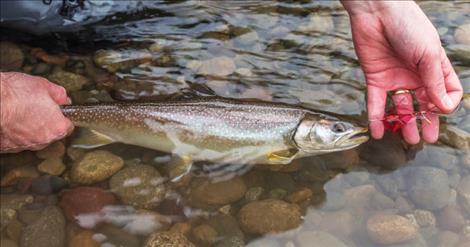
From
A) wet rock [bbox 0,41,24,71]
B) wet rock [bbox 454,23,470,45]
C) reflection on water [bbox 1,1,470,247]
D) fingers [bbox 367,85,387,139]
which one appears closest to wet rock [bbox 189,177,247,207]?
reflection on water [bbox 1,1,470,247]

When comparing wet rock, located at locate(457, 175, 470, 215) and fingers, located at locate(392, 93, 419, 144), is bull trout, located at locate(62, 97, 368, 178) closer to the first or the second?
fingers, located at locate(392, 93, 419, 144)

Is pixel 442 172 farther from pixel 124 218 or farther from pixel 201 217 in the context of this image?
pixel 124 218

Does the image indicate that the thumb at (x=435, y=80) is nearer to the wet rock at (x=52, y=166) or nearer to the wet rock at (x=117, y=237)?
the wet rock at (x=117, y=237)

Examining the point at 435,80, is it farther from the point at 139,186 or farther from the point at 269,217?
the point at 139,186

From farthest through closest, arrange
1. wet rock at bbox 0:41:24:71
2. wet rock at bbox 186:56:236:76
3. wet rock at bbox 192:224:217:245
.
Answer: wet rock at bbox 0:41:24:71 < wet rock at bbox 186:56:236:76 < wet rock at bbox 192:224:217:245

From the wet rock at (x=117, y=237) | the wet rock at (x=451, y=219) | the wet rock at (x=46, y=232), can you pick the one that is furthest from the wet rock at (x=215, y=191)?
the wet rock at (x=451, y=219)

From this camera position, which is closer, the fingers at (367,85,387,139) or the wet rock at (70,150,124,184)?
the fingers at (367,85,387,139)

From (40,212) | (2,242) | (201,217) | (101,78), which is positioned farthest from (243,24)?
(2,242)
